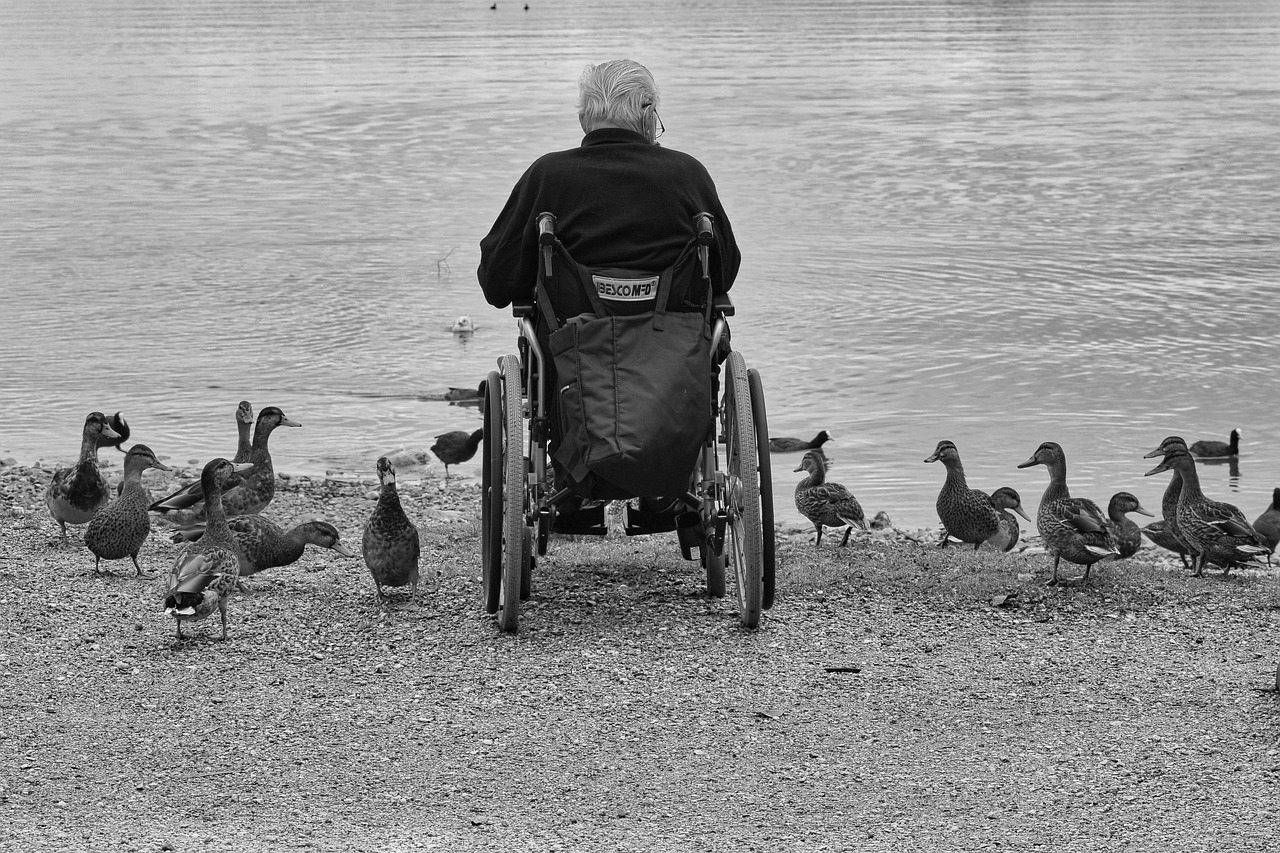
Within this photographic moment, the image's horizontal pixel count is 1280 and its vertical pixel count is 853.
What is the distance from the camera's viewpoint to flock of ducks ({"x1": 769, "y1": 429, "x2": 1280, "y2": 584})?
7762mm

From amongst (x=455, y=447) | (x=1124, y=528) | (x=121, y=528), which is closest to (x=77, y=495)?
(x=121, y=528)

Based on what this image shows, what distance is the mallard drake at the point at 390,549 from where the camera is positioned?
715cm

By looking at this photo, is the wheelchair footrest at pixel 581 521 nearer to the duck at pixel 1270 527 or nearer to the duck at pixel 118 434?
the duck at pixel 1270 527

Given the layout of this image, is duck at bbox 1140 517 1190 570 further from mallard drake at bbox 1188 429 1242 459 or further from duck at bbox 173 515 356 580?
duck at bbox 173 515 356 580

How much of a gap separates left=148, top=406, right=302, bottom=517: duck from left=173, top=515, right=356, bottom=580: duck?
114 cm

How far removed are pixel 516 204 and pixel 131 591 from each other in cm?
275

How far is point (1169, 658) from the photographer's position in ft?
20.9

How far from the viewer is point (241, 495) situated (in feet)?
31.7

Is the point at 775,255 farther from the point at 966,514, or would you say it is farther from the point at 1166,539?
the point at 1166,539

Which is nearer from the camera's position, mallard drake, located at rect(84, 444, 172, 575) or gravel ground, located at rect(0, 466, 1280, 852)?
gravel ground, located at rect(0, 466, 1280, 852)

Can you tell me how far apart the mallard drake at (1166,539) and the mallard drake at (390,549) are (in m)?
4.33

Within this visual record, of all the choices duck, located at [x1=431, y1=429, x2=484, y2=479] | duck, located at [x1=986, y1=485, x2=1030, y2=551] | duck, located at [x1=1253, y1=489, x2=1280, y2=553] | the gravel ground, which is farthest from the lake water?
the gravel ground

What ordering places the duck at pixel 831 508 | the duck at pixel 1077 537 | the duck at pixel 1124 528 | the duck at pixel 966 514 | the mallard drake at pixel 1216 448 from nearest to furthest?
the duck at pixel 1077 537 < the duck at pixel 1124 528 < the duck at pixel 831 508 < the duck at pixel 966 514 < the mallard drake at pixel 1216 448

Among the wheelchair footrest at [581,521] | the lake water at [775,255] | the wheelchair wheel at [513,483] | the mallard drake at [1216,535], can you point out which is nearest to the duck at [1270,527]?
the mallard drake at [1216,535]
